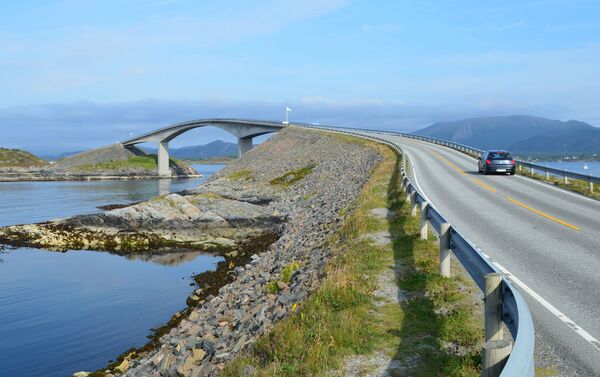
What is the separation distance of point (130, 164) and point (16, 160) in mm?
45543

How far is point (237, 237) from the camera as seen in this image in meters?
33.8

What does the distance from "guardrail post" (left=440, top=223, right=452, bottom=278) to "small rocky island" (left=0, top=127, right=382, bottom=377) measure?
3111 mm

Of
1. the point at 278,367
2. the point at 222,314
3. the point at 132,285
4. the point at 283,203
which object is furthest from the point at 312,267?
the point at 283,203

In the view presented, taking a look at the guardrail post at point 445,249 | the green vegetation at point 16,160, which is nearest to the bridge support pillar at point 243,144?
the green vegetation at point 16,160

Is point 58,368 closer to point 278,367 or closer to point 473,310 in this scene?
point 278,367

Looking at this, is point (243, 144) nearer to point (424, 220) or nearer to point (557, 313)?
point (424, 220)

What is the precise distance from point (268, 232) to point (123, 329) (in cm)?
1735

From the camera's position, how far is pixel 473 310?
8.10 metres

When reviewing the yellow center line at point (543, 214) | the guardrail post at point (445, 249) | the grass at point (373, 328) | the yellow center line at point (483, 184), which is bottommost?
the grass at point (373, 328)

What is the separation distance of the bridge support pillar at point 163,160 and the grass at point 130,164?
3997 mm

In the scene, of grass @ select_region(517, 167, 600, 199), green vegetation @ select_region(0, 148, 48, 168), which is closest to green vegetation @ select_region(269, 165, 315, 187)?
grass @ select_region(517, 167, 600, 199)

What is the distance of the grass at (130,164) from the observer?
135m

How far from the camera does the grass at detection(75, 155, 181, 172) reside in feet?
442

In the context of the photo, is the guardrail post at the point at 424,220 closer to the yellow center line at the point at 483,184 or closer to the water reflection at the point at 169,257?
the yellow center line at the point at 483,184
